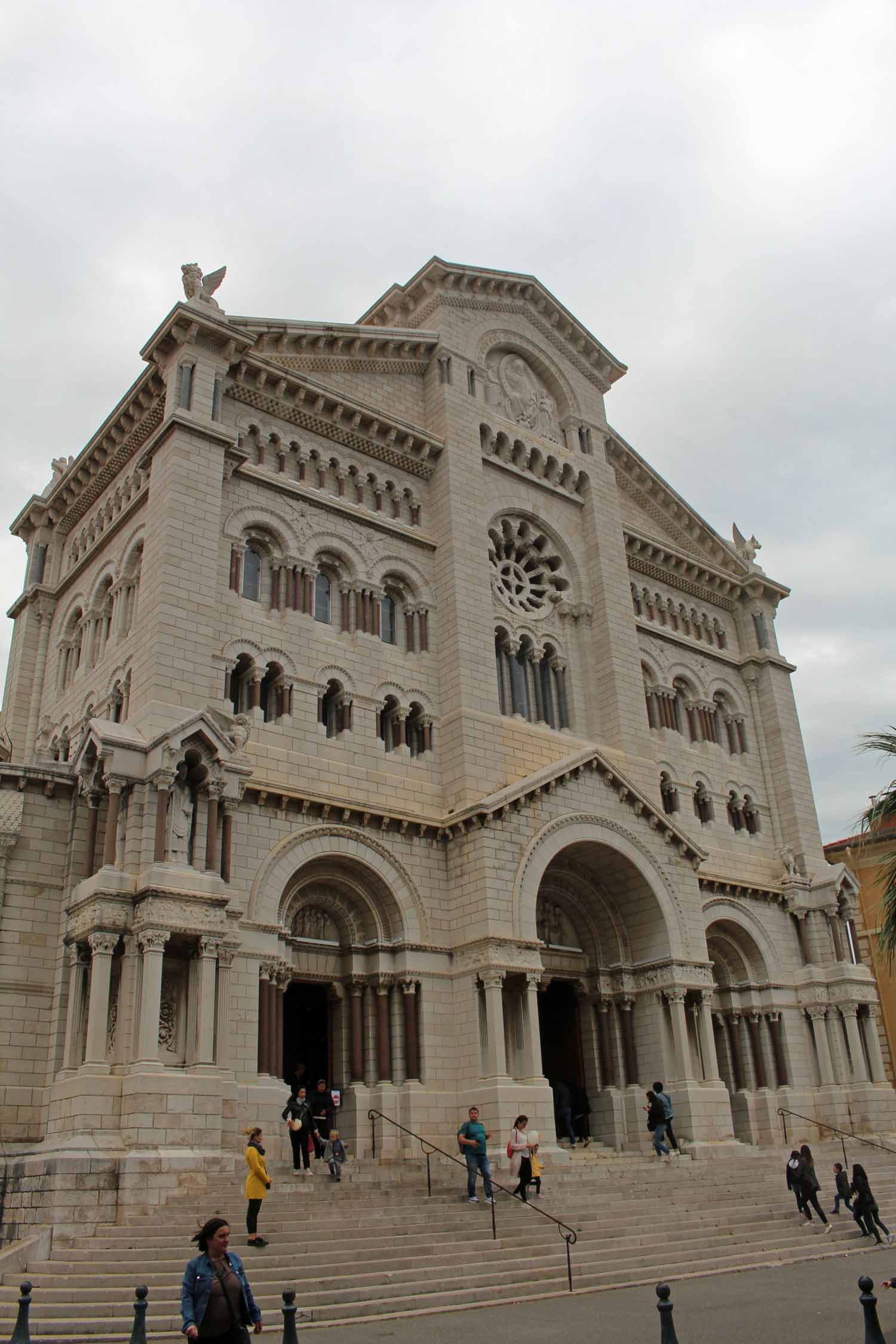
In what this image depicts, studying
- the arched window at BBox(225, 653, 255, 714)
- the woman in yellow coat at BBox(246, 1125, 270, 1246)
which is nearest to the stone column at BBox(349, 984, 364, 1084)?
the arched window at BBox(225, 653, 255, 714)

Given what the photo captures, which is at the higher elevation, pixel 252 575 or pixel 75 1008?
pixel 252 575

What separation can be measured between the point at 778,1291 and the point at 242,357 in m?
22.7

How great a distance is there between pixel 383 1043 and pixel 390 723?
7.76m

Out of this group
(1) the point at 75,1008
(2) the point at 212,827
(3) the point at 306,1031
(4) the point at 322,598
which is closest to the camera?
(1) the point at 75,1008

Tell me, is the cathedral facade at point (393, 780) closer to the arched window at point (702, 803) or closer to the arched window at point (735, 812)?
the arched window at point (702, 803)

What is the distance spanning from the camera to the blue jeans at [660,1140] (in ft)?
82.6

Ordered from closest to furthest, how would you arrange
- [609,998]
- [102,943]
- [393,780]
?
1. [102,943]
2. [393,780]
3. [609,998]

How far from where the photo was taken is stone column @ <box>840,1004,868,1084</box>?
108 feet

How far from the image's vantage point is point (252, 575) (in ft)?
90.4

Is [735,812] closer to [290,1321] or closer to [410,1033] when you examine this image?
[410,1033]

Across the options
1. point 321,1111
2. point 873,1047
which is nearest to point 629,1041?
point 873,1047

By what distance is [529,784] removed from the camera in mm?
27031

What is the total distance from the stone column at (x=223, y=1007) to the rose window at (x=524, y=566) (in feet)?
48.0

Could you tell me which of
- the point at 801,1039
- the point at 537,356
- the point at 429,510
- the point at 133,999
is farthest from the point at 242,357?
the point at 801,1039
